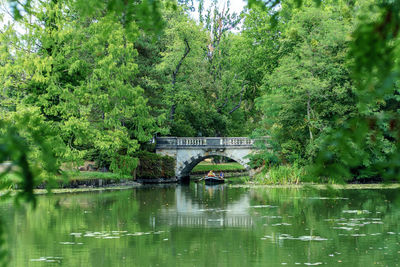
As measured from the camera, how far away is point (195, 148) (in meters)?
34.0

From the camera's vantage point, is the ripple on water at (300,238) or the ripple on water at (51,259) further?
the ripple on water at (300,238)

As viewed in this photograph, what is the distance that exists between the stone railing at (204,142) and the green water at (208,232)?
46.6ft

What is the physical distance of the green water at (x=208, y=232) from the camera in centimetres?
942

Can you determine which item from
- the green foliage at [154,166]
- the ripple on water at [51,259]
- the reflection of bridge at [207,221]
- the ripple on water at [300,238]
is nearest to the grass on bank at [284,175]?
the green foliage at [154,166]

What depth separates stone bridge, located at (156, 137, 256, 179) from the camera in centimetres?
3375

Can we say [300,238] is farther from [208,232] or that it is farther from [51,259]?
[51,259]

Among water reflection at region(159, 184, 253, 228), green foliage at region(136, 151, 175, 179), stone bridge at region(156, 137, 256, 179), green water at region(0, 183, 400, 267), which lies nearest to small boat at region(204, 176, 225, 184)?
stone bridge at region(156, 137, 256, 179)

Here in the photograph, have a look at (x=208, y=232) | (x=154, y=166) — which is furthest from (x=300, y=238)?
(x=154, y=166)

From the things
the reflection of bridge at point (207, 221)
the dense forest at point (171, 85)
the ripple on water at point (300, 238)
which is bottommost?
the ripple on water at point (300, 238)

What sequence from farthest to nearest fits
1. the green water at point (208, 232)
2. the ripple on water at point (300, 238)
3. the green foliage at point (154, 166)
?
the green foliage at point (154, 166)
the ripple on water at point (300, 238)
the green water at point (208, 232)

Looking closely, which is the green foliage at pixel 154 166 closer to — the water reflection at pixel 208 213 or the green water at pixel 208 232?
the water reflection at pixel 208 213

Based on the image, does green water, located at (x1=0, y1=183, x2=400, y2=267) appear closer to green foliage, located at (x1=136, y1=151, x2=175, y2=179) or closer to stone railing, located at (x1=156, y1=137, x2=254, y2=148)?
green foliage, located at (x1=136, y1=151, x2=175, y2=179)

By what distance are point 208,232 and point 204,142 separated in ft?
71.1

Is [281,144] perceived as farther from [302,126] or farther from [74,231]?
[74,231]
